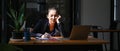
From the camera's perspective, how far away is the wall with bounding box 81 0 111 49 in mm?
6914

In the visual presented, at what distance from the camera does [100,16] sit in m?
7.00

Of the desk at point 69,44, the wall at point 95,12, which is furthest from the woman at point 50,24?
the wall at point 95,12

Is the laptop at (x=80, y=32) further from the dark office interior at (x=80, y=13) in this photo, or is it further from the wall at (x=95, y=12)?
the wall at (x=95, y=12)

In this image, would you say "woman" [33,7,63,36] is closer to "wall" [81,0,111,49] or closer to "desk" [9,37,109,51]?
"desk" [9,37,109,51]

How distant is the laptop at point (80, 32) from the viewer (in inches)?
132

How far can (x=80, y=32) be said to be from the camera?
3.38 m

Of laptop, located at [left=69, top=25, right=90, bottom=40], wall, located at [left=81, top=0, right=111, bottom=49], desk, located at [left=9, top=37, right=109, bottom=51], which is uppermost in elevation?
wall, located at [left=81, top=0, right=111, bottom=49]

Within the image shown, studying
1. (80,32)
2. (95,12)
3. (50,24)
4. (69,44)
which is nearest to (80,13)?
(95,12)

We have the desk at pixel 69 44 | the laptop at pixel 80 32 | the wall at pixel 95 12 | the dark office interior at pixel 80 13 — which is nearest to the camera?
the desk at pixel 69 44

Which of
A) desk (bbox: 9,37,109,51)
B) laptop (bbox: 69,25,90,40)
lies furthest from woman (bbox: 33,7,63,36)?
desk (bbox: 9,37,109,51)

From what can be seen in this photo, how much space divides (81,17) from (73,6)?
0.38 m

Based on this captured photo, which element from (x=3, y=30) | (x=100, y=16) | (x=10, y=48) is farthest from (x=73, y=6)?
(x=10, y=48)

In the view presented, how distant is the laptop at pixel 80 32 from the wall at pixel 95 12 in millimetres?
3491

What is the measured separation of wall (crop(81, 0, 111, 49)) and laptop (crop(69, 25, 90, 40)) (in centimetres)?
349
